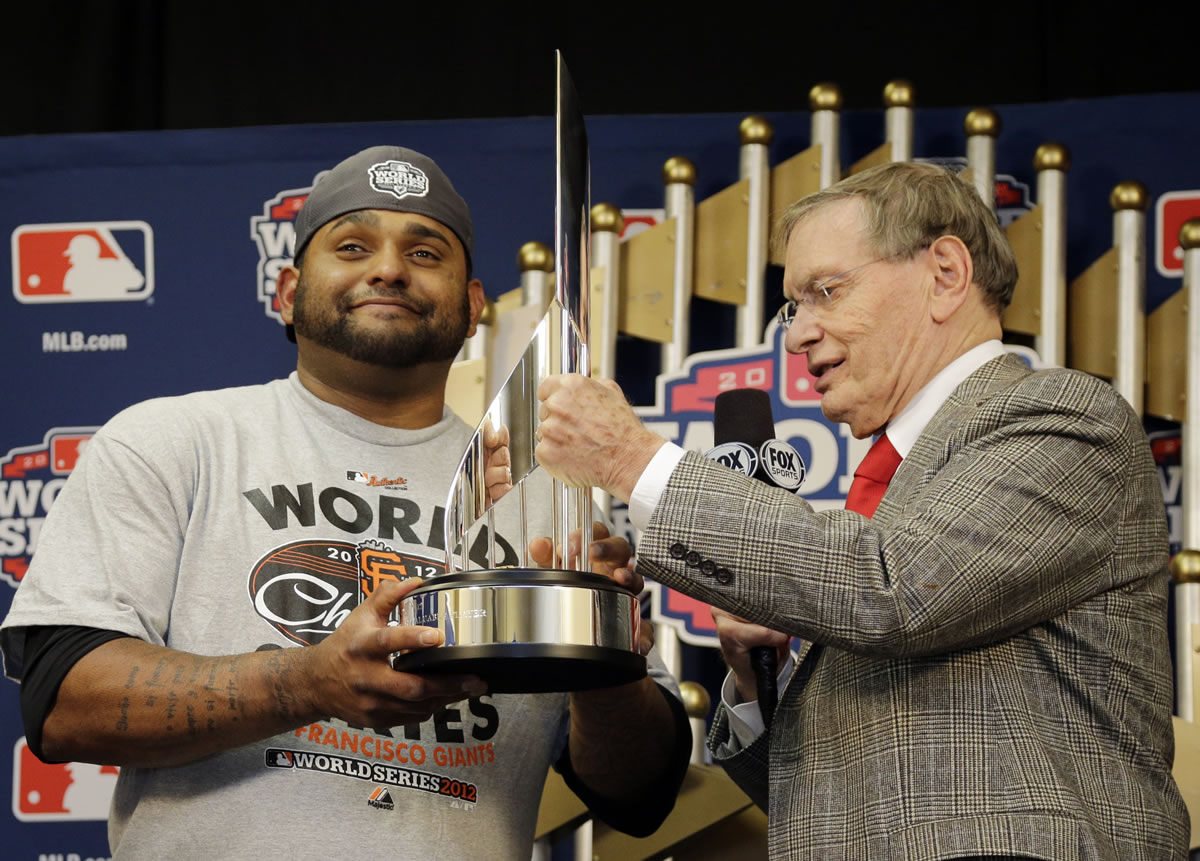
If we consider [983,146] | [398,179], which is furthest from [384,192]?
[983,146]

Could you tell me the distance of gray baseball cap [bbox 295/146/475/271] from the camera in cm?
198

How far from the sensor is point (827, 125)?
2.71m

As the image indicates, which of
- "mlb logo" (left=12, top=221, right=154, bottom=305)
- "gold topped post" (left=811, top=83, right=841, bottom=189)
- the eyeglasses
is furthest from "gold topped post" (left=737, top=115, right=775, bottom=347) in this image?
"mlb logo" (left=12, top=221, right=154, bottom=305)

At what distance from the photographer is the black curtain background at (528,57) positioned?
2.98 m

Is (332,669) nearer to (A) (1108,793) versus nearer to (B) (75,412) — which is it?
(A) (1108,793)

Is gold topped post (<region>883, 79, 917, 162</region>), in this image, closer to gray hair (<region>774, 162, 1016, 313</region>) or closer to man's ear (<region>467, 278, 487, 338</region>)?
man's ear (<region>467, 278, 487, 338</region>)

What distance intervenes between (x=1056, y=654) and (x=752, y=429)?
0.41 metres

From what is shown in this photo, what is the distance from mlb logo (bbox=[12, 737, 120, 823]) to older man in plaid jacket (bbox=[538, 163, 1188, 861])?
1.53 m

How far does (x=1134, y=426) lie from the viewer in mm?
1479

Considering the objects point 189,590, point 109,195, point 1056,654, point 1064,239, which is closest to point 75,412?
point 109,195

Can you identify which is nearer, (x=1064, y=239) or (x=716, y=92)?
(x=1064, y=239)

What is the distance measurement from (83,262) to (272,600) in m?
1.37

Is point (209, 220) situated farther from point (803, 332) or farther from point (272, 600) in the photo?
point (803, 332)

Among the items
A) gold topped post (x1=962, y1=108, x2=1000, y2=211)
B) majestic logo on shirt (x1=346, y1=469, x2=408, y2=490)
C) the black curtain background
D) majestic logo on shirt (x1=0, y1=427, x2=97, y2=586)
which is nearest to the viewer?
majestic logo on shirt (x1=346, y1=469, x2=408, y2=490)
